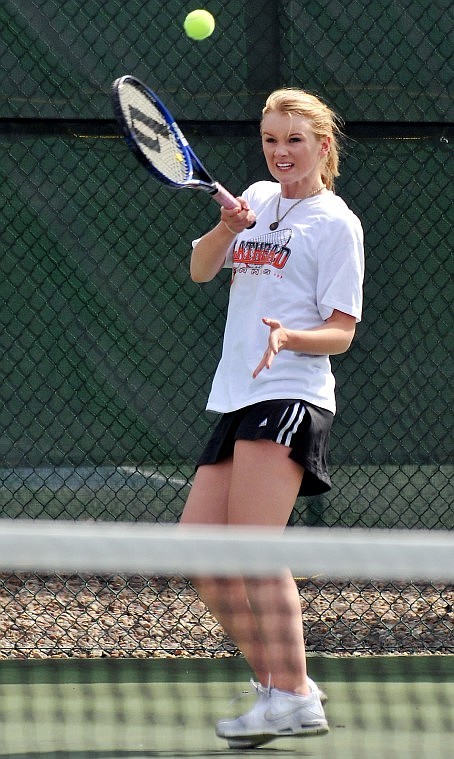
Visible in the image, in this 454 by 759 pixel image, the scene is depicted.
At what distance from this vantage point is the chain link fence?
13.9 ft

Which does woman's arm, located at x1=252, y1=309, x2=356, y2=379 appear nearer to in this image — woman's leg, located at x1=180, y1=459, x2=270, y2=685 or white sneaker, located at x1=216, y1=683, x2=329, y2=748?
woman's leg, located at x1=180, y1=459, x2=270, y2=685

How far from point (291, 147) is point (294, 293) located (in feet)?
0.95

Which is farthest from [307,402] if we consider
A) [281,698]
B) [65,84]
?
[65,84]

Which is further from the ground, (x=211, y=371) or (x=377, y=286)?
(x=377, y=286)

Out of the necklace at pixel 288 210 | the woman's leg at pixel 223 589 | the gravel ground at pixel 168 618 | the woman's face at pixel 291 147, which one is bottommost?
the gravel ground at pixel 168 618

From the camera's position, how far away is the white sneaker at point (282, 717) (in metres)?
2.35

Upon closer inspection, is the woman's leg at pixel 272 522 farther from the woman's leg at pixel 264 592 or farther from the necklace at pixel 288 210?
the necklace at pixel 288 210

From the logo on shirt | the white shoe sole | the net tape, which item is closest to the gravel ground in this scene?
the white shoe sole

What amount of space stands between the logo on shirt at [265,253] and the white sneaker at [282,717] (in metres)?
0.83

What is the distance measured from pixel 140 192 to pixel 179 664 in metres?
1.75

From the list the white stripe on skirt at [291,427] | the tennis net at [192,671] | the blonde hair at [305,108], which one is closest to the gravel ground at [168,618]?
the tennis net at [192,671]

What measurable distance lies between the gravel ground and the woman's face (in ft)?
5.22

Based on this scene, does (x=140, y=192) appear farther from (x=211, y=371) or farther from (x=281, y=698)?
(x=281, y=698)

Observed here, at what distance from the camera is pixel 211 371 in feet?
14.1
